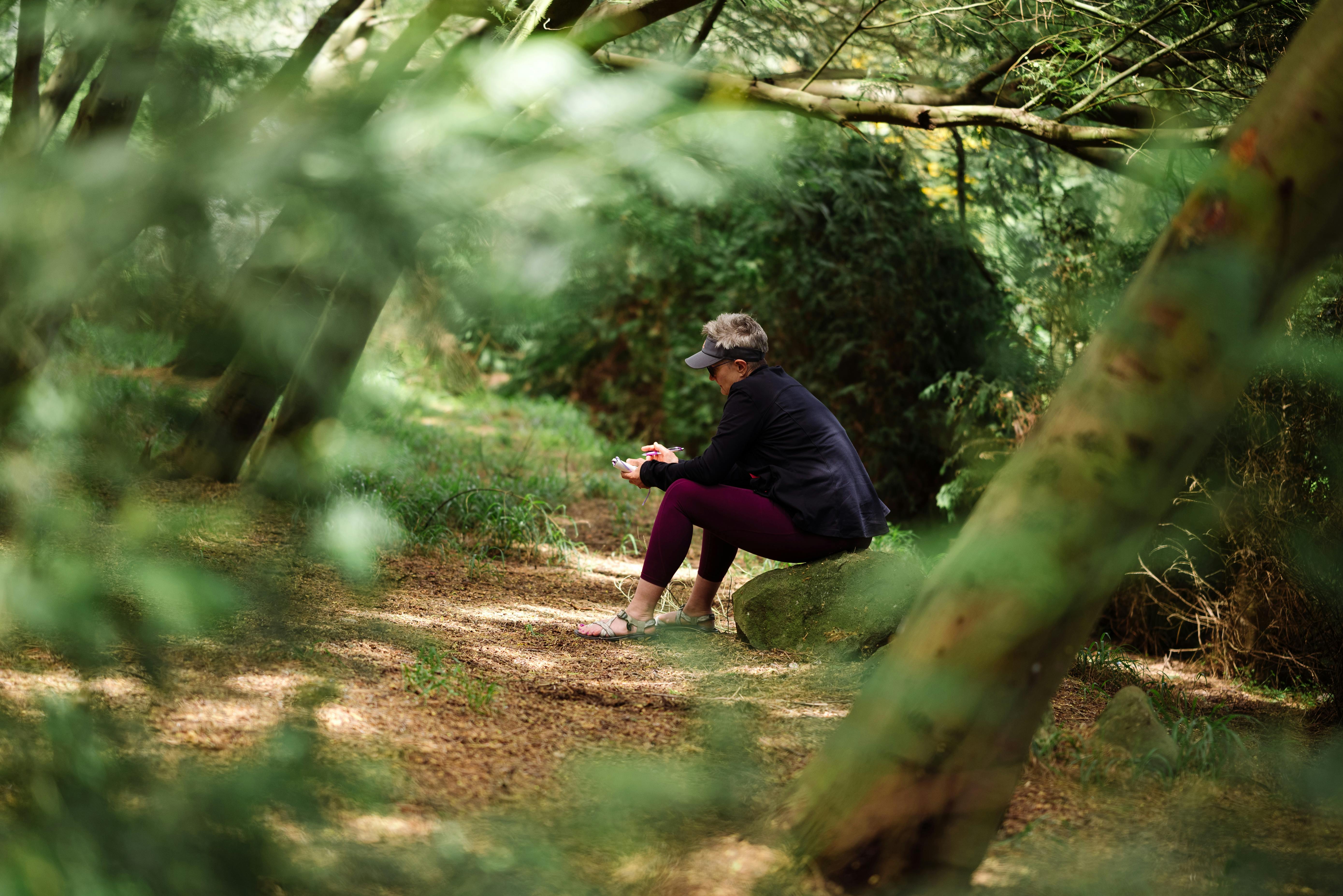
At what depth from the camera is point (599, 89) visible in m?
0.80

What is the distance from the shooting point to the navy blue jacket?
13.9 feet

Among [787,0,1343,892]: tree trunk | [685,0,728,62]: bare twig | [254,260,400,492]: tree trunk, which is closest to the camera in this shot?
[254,260,400,492]: tree trunk

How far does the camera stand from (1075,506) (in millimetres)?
1926

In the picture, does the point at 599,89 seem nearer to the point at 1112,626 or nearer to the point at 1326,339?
the point at 1326,339

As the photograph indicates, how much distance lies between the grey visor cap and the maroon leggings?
1.73 ft

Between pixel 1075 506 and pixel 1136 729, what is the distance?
5.01 feet

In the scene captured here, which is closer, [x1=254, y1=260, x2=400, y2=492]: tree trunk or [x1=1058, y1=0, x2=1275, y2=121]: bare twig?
[x1=254, y1=260, x2=400, y2=492]: tree trunk

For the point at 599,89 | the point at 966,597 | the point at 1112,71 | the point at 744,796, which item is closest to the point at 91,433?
the point at 599,89

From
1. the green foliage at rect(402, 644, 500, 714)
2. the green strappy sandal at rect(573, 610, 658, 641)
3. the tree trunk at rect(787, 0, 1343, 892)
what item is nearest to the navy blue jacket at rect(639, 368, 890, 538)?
the green strappy sandal at rect(573, 610, 658, 641)

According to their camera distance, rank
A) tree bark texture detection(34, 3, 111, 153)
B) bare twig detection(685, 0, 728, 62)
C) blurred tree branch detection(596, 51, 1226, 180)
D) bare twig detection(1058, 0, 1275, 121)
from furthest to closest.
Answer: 1. bare twig detection(685, 0, 728, 62)
2. blurred tree branch detection(596, 51, 1226, 180)
3. bare twig detection(1058, 0, 1275, 121)
4. tree bark texture detection(34, 3, 111, 153)

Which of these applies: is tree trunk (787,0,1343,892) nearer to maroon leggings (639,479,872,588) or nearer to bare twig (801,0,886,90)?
maroon leggings (639,479,872,588)

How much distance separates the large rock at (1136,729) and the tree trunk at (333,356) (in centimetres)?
280

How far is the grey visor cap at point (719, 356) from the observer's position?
435cm

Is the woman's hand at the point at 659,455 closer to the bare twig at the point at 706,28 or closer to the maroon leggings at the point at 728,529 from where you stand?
the maroon leggings at the point at 728,529
